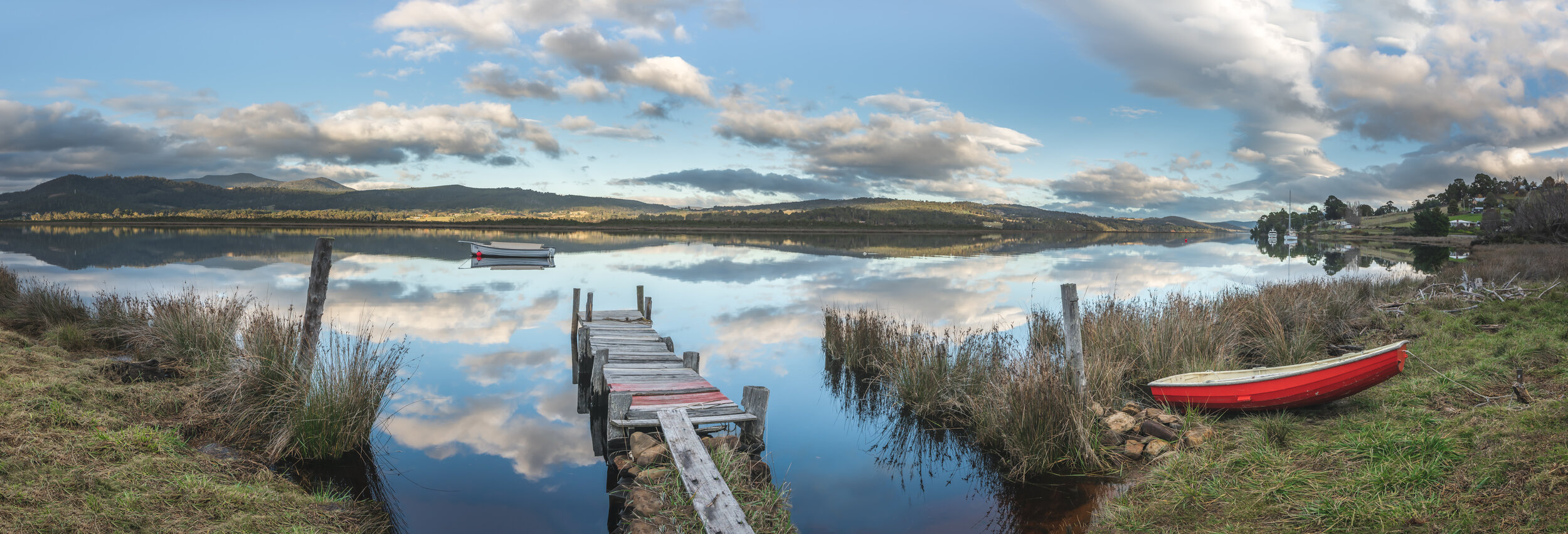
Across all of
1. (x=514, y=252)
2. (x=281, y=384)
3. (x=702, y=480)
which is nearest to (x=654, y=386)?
(x=702, y=480)

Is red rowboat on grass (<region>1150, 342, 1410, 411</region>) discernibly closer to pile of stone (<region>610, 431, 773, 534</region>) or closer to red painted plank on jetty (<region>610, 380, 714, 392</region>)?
pile of stone (<region>610, 431, 773, 534</region>)

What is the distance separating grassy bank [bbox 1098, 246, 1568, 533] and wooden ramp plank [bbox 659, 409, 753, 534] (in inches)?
127

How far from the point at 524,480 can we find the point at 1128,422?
685 centimetres

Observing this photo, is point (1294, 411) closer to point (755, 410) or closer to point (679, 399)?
point (755, 410)

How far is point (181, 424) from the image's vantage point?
263 inches

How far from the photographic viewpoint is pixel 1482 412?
245 inches

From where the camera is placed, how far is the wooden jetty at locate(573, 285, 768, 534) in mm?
5242

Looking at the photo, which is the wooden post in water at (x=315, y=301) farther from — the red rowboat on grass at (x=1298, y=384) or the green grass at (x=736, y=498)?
the red rowboat on grass at (x=1298, y=384)

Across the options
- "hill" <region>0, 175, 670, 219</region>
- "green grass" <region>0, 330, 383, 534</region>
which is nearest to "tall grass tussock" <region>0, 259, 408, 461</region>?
"green grass" <region>0, 330, 383, 534</region>

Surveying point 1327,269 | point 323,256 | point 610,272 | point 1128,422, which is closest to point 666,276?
point 610,272

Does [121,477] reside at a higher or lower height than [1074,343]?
lower

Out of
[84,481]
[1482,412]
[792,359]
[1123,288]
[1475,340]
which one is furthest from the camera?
[1123,288]

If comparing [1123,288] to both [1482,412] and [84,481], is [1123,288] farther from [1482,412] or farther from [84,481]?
[84,481]

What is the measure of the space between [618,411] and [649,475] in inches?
49.8
